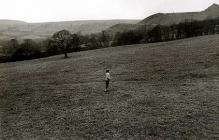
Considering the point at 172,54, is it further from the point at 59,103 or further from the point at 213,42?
the point at 59,103

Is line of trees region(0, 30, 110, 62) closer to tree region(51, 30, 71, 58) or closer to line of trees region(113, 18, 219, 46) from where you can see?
tree region(51, 30, 71, 58)

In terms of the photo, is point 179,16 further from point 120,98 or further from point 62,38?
point 120,98

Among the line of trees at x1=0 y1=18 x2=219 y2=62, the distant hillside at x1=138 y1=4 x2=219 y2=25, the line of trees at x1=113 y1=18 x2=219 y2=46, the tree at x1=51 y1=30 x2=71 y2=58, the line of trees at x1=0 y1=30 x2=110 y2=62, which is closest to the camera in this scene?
the tree at x1=51 y1=30 x2=71 y2=58

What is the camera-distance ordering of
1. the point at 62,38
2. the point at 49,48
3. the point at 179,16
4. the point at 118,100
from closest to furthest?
the point at 118,100
the point at 62,38
the point at 49,48
the point at 179,16

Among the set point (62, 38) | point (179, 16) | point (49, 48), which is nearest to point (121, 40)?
point (49, 48)

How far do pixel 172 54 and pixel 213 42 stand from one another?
11.5 metres

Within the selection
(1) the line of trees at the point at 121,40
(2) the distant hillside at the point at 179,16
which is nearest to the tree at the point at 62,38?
(1) the line of trees at the point at 121,40

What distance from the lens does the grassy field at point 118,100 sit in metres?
21.7

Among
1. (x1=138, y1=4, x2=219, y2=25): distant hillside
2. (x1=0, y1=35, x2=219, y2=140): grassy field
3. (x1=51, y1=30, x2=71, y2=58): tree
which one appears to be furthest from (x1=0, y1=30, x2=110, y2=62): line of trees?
(x1=138, y1=4, x2=219, y2=25): distant hillside

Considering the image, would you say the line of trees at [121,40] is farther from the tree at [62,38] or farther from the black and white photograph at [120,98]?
the black and white photograph at [120,98]

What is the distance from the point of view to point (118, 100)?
29.3m

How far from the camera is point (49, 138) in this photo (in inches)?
815

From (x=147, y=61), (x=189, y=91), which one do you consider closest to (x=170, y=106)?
(x=189, y=91)

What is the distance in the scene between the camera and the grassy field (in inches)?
854
